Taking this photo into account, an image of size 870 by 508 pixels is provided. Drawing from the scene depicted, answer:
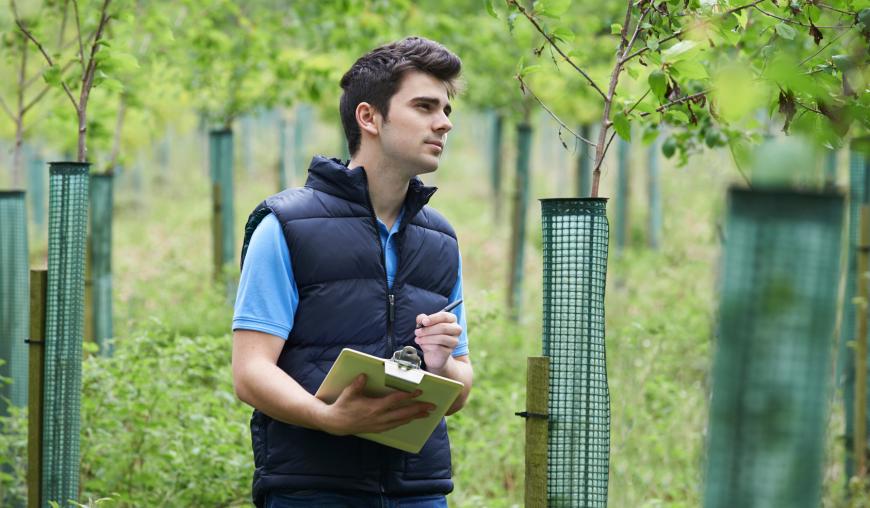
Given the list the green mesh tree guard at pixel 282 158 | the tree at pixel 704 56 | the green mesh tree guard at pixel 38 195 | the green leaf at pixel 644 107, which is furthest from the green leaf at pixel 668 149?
the green mesh tree guard at pixel 38 195

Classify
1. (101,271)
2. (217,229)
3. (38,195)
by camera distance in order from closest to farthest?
(101,271), (217,229), (38,195)

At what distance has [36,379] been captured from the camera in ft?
12.1

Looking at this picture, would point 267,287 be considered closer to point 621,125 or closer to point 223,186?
point 621,125

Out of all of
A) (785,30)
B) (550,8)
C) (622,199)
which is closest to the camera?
(785,30)

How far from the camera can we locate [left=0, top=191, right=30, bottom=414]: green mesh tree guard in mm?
4707

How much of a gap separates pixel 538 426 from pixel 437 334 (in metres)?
0.33

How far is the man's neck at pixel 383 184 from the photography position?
274cm

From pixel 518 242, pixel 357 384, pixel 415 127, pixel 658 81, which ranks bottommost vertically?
pixel 357 384

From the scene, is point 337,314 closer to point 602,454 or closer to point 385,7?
point 602,454

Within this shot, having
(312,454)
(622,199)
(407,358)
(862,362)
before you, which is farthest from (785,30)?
→ (622,199)

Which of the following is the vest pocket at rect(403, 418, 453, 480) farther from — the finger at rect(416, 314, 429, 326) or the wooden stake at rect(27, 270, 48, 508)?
the wooden stake at rect(27, 270, 48, 508)

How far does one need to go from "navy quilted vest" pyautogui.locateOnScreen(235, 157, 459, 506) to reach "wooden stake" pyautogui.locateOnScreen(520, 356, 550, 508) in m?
0.30

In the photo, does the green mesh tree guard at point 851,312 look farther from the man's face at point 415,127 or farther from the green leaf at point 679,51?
the man's face at point 415,127

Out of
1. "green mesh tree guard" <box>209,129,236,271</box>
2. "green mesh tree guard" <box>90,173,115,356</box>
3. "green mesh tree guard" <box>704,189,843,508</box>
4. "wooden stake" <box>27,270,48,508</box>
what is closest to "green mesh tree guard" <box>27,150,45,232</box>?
"green mesh tree guard" <box>209,129,236,271</box>
